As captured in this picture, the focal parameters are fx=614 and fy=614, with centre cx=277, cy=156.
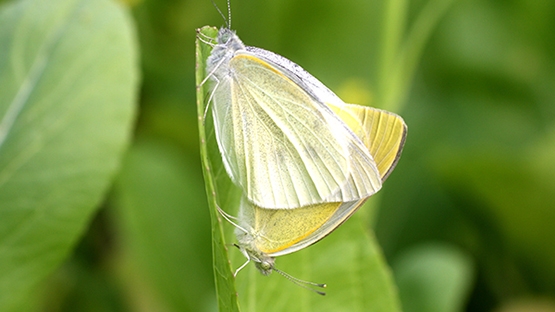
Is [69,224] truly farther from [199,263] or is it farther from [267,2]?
[267,2]

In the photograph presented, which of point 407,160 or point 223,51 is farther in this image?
point 407,160

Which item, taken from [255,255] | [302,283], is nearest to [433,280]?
[302,283]

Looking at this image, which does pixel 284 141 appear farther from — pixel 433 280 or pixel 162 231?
pixel 162 231

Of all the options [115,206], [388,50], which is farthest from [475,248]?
[115,206]

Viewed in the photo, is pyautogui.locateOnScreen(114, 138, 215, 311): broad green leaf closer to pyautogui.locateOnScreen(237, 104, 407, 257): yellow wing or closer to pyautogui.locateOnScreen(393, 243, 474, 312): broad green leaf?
pyautogui.locateOnScreen(393, 243, 474, 312): broad green leaf

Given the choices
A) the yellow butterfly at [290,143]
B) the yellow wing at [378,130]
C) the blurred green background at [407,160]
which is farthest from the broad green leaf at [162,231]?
the yellow wing at [378,130]
